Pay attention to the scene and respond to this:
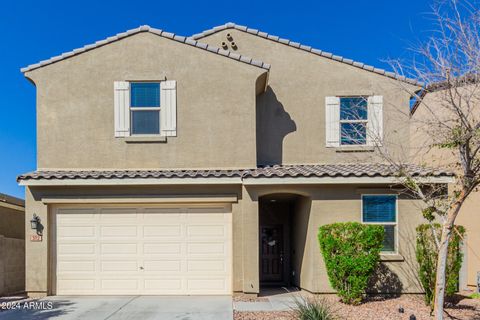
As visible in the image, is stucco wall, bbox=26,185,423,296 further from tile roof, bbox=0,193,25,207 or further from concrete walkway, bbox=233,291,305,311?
tile roof, bbox=0,193,25,207

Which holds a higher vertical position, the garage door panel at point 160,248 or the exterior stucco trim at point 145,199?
the exterior stucco trim at point 145,199

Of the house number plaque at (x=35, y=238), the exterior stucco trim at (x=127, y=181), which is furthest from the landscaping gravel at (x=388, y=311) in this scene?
the house number plaque at (x=35, y=238)

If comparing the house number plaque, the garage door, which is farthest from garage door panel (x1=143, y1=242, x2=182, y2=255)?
the house number plaque

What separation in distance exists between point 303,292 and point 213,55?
7.75 metres

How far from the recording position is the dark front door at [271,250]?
48.1ft

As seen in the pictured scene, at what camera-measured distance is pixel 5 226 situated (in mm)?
14305

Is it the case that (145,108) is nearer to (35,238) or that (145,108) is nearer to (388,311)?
(35,238)

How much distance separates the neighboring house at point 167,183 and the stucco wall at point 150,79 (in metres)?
0.03

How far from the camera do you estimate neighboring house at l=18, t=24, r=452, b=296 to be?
11.6 m

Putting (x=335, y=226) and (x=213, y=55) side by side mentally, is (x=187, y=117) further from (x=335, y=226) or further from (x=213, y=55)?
(x=335, y=226)

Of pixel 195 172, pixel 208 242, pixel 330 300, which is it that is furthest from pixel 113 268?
pixel 330 300

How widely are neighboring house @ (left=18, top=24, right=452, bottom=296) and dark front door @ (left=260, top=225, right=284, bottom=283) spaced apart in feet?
6.22

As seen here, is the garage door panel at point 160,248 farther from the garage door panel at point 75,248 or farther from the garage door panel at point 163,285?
the garage door panel at point 75,248

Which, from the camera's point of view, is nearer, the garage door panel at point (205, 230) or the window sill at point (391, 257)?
the window sill at point (391, 257)
